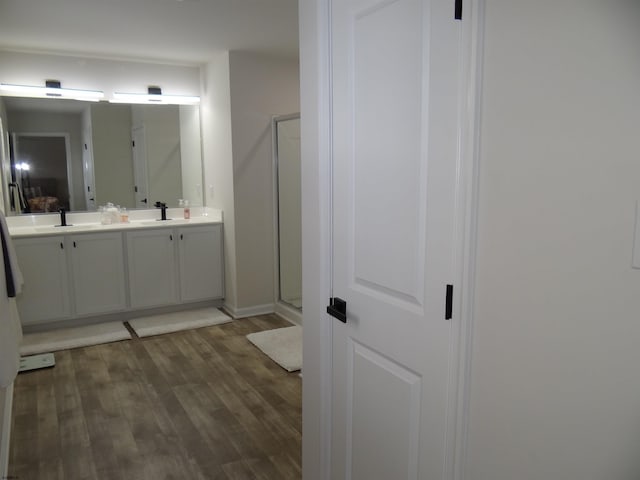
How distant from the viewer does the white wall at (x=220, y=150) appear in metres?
4.64

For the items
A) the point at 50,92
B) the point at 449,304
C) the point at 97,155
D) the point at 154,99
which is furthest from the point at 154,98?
the point at 449,304

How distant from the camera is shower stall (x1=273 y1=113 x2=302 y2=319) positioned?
472 cm

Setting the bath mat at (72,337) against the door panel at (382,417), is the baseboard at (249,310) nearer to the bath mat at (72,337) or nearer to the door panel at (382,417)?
the bath mat at (72,337)

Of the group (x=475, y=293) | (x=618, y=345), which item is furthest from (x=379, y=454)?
→ (x=618, y=345)

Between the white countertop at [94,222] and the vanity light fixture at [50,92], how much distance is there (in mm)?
1101

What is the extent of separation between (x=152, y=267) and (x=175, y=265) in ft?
0.72

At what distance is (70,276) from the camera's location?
171 inches

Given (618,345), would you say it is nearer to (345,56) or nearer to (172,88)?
(345,56)

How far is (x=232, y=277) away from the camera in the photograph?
485 cm

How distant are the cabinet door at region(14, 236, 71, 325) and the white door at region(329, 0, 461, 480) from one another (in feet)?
11.1

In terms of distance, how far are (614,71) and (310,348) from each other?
1.46m

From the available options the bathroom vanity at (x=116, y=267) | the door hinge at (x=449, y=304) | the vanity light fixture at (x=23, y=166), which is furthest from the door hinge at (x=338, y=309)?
the vanity light fixture at (x=23, y=166)

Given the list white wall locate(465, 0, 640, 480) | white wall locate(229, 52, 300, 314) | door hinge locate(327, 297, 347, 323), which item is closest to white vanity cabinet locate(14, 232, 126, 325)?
white wall locate(229, 52, 300, 314)

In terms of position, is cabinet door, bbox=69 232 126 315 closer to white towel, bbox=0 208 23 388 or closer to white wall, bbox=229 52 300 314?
white wall, bbox=229 52 300 314
